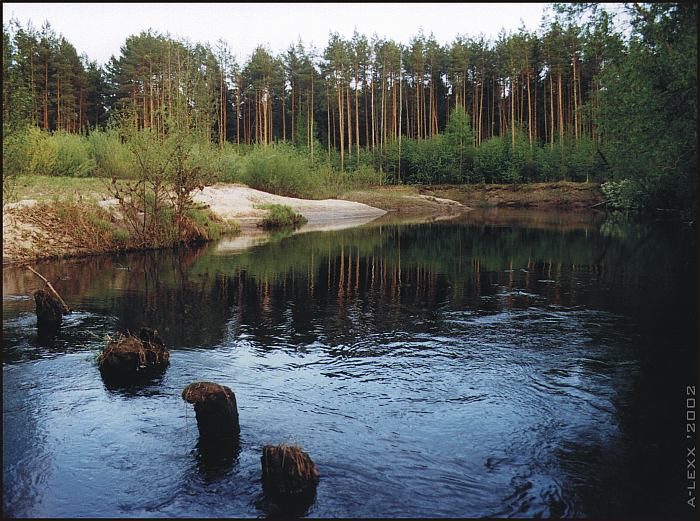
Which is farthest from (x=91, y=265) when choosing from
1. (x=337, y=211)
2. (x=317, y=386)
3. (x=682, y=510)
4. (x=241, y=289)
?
(x=337, y=211)

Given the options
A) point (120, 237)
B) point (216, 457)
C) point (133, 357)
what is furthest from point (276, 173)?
point (216, 457)

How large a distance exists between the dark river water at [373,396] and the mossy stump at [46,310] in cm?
41

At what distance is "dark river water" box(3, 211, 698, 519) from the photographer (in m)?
6.38

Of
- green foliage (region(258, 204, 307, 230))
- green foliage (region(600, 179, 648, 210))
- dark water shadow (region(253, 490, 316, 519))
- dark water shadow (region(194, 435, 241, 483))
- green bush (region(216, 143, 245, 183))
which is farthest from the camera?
green bush (region(216, 143, 245, 183))

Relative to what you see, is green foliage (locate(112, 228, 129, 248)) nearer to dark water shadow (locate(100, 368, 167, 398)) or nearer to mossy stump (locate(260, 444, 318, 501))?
dark water shadow (locate(100, 368, 167, 398))

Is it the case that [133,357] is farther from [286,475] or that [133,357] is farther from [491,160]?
[491,160]

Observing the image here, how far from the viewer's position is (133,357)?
10.1m

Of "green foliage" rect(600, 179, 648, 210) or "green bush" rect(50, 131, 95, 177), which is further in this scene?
"green bush" rect(50, 131, 95, 177)

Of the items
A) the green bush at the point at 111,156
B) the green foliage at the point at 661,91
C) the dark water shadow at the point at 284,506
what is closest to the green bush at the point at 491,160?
the green bush at the point at 111,156

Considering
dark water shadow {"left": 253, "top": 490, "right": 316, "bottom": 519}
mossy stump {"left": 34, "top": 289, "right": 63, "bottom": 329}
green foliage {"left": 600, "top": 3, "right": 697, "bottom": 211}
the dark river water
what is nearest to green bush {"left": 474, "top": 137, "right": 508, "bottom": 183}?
the dark river water

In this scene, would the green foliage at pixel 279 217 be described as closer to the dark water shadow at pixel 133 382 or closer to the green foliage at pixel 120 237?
the green foliage at pixel 120 237

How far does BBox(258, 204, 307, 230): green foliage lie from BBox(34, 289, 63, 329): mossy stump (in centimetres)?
2452

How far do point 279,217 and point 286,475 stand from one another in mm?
32686

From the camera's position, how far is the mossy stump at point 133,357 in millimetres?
9992
